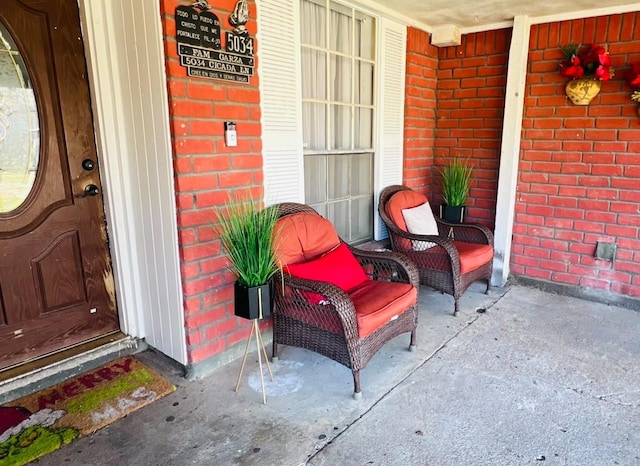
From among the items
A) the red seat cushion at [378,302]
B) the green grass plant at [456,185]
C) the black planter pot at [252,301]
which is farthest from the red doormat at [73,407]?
the green grass plant at [456,185]

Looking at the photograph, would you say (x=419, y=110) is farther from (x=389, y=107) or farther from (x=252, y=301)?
(x=252, y=301)

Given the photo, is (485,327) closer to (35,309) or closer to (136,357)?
(136,357)

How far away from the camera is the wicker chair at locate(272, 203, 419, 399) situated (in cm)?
218

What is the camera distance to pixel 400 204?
363 cm

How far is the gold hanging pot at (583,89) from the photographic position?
3281mm

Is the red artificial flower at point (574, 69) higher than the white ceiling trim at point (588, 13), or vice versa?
the white ceiling trim at point (588, 13)

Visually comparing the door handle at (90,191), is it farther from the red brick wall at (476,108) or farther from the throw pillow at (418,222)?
the red brick wall at (476,108)

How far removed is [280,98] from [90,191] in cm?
123

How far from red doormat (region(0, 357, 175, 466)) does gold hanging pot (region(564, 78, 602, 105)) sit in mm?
3497

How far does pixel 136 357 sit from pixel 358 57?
2.61 m

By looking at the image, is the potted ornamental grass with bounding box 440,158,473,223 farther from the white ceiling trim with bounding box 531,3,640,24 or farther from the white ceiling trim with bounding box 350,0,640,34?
the white ceiling trim with bounding box 531,3,640,24

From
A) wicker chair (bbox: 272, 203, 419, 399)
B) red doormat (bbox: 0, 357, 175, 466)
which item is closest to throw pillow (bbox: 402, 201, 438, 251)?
wicker chair (bbox: 272, 203, 419, 399)

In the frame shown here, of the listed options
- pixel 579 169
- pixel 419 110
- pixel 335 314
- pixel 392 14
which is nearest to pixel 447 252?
pixel 335 314

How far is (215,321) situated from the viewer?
249cm
